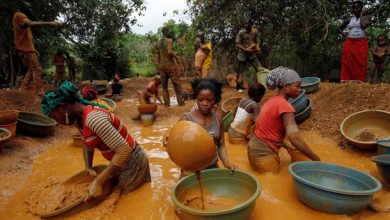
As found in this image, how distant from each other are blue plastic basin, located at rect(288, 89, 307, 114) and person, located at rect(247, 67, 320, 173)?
8.31ft

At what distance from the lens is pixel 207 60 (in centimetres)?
916

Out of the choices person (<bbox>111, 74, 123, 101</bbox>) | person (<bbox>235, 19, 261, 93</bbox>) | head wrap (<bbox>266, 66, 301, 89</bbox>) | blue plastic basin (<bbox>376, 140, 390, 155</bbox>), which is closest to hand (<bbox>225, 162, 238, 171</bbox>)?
head wrap (<bbox>266, 66, 301, 89</bbox>)

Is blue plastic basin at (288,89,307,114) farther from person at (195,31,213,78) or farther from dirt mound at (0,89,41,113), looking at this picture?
dirt mound at (0,89,41,113)

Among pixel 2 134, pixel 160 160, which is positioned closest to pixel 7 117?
pixel 2 134

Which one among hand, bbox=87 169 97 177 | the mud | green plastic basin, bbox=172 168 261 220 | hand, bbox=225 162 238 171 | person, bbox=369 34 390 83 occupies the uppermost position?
person, bbox=369 34 390 83

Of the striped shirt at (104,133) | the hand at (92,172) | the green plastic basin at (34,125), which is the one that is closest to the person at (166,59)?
the green plastic basin at (34,125)

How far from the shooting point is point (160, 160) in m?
5.03

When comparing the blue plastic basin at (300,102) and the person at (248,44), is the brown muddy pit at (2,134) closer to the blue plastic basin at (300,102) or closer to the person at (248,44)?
the blue plastic basin at (300,102)

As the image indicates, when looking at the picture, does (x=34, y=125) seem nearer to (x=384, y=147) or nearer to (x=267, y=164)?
(x=267, y=164)

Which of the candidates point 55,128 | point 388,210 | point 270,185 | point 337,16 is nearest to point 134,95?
point 55,128

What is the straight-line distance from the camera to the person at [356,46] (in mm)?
7059

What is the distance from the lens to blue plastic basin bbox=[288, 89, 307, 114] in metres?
5.97

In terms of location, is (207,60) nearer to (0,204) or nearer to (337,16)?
(337,16)

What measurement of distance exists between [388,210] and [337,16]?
762 cm
